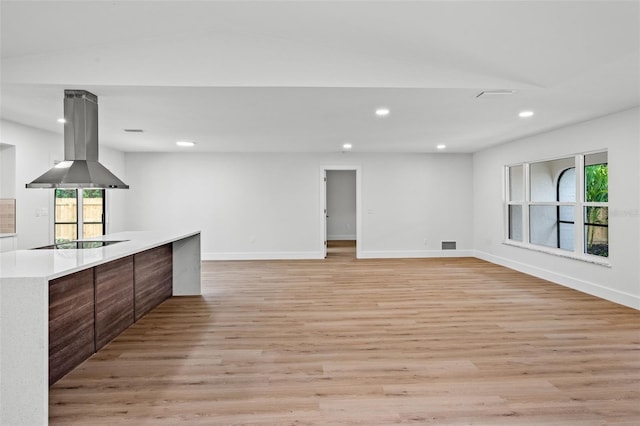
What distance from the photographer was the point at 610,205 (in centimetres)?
462

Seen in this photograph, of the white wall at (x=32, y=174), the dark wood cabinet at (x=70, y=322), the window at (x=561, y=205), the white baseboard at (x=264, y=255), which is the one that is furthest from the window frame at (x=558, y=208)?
the white wall at (x=32, y=174)

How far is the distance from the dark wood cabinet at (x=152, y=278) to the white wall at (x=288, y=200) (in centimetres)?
309

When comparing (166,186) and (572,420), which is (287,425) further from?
(166,186)

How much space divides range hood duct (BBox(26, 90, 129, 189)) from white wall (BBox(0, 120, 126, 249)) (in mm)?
1987

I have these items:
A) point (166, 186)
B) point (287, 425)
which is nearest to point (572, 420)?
point (287, 425)

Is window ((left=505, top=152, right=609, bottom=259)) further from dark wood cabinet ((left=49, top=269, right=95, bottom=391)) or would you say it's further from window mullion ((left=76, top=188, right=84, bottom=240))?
window mullion ((left=76, top=188, right=84, bottom=240))

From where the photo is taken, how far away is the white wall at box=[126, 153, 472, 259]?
799 centimetres

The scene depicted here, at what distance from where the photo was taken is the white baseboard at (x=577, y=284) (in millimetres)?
4367

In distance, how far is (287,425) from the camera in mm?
2057

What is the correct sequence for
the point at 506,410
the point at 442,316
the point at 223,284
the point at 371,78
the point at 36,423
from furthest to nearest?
the point at 223,284
the point at 442,316
the point at 371,78
the point at 506,410
the point at 36,423

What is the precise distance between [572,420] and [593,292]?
356 cm

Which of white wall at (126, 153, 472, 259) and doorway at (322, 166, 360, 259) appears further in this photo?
doorway at (322, 166, 360, 259)

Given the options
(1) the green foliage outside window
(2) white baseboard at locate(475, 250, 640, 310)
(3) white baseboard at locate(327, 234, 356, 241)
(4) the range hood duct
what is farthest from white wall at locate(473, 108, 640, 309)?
(4) the range hood duct

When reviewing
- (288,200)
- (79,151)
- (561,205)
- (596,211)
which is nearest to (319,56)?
(79,151)
